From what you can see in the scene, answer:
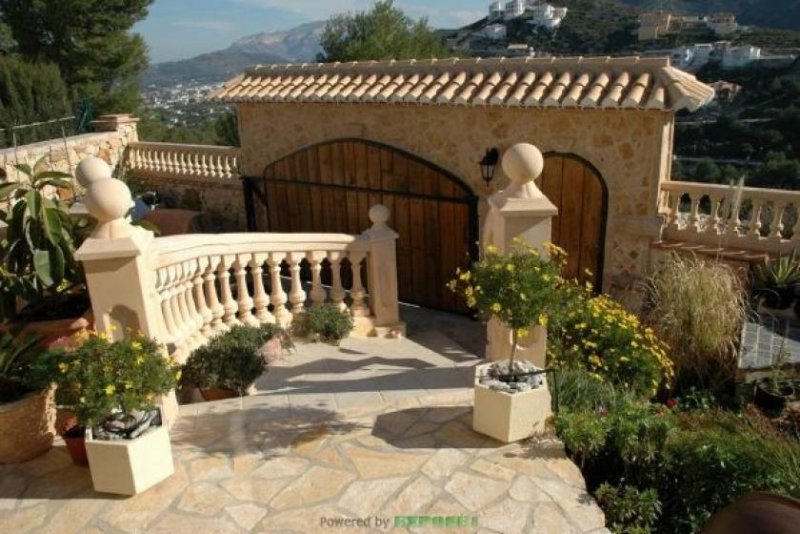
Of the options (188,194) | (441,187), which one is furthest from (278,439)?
(188,194)

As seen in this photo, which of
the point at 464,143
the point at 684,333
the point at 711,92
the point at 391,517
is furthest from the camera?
the point at 464,143

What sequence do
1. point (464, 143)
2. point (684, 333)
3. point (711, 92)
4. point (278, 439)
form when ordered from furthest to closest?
point (464, 143) < point (711, 92) < point (684, 333) < point (278, 439)

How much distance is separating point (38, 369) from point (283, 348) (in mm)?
2621

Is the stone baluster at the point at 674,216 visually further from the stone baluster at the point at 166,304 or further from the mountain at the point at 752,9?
the mountain at the point at 752,9

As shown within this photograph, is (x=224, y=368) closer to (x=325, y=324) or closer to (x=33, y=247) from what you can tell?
(x=325, y=324)

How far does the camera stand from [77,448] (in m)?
4.08

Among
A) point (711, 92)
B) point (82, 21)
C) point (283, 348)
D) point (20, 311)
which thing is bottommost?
point (283, 348)

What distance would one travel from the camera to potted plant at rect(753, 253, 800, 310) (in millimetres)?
6559

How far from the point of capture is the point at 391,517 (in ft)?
12.1

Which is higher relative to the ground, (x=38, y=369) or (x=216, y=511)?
(x=38, y=369)

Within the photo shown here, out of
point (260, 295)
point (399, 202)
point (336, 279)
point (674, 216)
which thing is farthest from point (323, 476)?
point (399, 202)

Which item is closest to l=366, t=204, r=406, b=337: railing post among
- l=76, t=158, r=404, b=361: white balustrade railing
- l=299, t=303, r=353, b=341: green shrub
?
l=76, t=158, r=404, b=361: white balustrade railing

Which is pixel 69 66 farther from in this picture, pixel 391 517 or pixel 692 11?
pixel 692 11

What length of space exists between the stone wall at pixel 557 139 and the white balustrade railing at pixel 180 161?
2.49 metres
